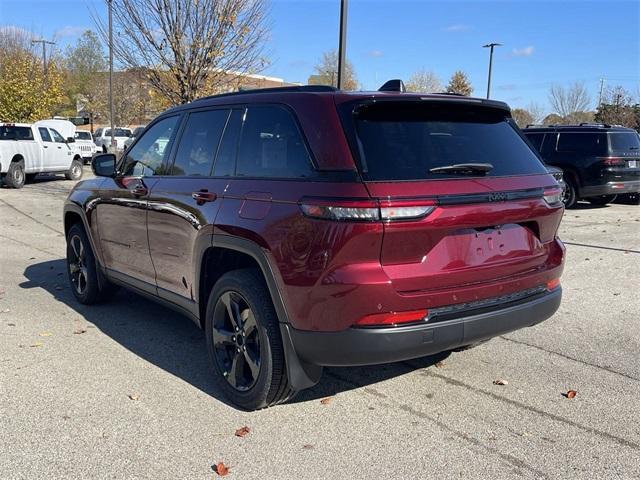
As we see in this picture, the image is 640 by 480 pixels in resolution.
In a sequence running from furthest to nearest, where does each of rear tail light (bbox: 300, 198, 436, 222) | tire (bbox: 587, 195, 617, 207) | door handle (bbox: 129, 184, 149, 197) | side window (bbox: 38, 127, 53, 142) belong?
side window (bbox: 38, 127, 53, 142) → tire (bbox: 587, 195, 617, 207) → door handle (bbox: 129, 184, 149, 197) → rear tail light (bbox: 300, 198, 436, 222)

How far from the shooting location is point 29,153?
18672 mm

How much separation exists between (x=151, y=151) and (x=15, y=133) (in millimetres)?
16105

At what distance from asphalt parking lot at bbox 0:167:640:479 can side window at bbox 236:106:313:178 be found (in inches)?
57.2

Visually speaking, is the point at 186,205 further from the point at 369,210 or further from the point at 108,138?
the point at 108,138

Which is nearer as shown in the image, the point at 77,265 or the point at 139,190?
the point at 139,190

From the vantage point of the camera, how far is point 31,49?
37969 millimetres

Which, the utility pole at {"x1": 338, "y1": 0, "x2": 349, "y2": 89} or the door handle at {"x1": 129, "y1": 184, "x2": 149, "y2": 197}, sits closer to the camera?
the door handle at {"x1": 129, "y1": 184, "x2": 149, "y2": 197}

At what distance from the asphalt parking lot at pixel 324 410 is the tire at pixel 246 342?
0.46 feet

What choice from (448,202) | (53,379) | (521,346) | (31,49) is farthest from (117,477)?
(31,49)

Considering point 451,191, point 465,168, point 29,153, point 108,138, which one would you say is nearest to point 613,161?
point 465,168

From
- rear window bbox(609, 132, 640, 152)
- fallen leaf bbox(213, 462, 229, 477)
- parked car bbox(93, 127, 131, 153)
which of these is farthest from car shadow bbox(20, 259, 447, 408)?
parked car bbox(93, 127, 131, 153)

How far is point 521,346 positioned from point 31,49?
4102cm

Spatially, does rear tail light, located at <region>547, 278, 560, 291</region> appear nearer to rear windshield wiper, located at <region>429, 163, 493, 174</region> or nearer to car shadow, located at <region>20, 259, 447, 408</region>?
rear windshield wiper, located at <region>429, 163, 493, 174</region>

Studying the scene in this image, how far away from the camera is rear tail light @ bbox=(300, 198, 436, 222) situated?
2854mm
